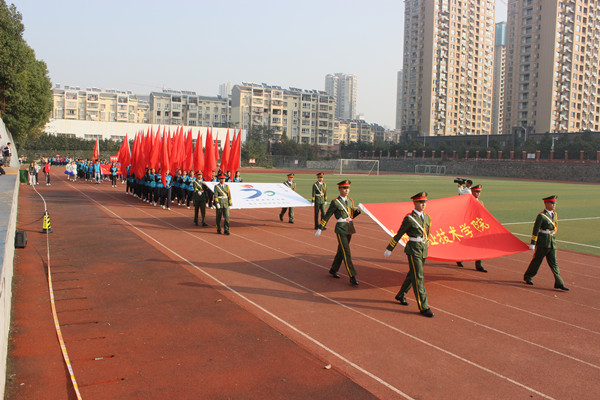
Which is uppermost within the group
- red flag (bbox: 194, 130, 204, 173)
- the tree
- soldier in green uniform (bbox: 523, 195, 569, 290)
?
the tree

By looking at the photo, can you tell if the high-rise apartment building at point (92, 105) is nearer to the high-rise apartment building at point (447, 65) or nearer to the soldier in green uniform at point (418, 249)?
the high-rise apartment building at point (447, 65)

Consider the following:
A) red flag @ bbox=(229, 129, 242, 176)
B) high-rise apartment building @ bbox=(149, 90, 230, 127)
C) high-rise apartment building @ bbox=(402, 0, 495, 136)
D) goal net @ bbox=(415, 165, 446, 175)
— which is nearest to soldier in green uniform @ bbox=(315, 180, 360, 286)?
red flag @ bbox=(229, 129, 242, 176)

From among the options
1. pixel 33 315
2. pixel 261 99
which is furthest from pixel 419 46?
pixel 33 315

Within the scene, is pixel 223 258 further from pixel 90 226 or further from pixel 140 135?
pixel 140 135

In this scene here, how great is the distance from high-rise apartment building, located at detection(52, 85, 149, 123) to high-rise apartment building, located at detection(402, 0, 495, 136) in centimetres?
6877

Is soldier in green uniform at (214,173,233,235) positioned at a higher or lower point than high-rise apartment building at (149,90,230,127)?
lower

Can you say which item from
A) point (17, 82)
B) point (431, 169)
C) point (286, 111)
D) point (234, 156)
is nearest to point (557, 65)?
point (431, 169)

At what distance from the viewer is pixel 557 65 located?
88.8 m

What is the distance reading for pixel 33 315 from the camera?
7086 millimetres

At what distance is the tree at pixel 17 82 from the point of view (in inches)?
1214

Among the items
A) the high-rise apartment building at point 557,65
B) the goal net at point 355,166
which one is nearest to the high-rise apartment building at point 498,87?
the high-rise apartment building at point 557,65

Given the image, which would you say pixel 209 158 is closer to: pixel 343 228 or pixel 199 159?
pixel 199 159

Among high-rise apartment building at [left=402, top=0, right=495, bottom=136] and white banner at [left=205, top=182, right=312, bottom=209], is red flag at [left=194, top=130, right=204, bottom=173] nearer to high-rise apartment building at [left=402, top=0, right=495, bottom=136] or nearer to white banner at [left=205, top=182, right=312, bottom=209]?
white banner at [left=205, top=182, right=312, bottom=209]

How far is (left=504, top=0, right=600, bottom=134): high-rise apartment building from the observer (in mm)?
88750
